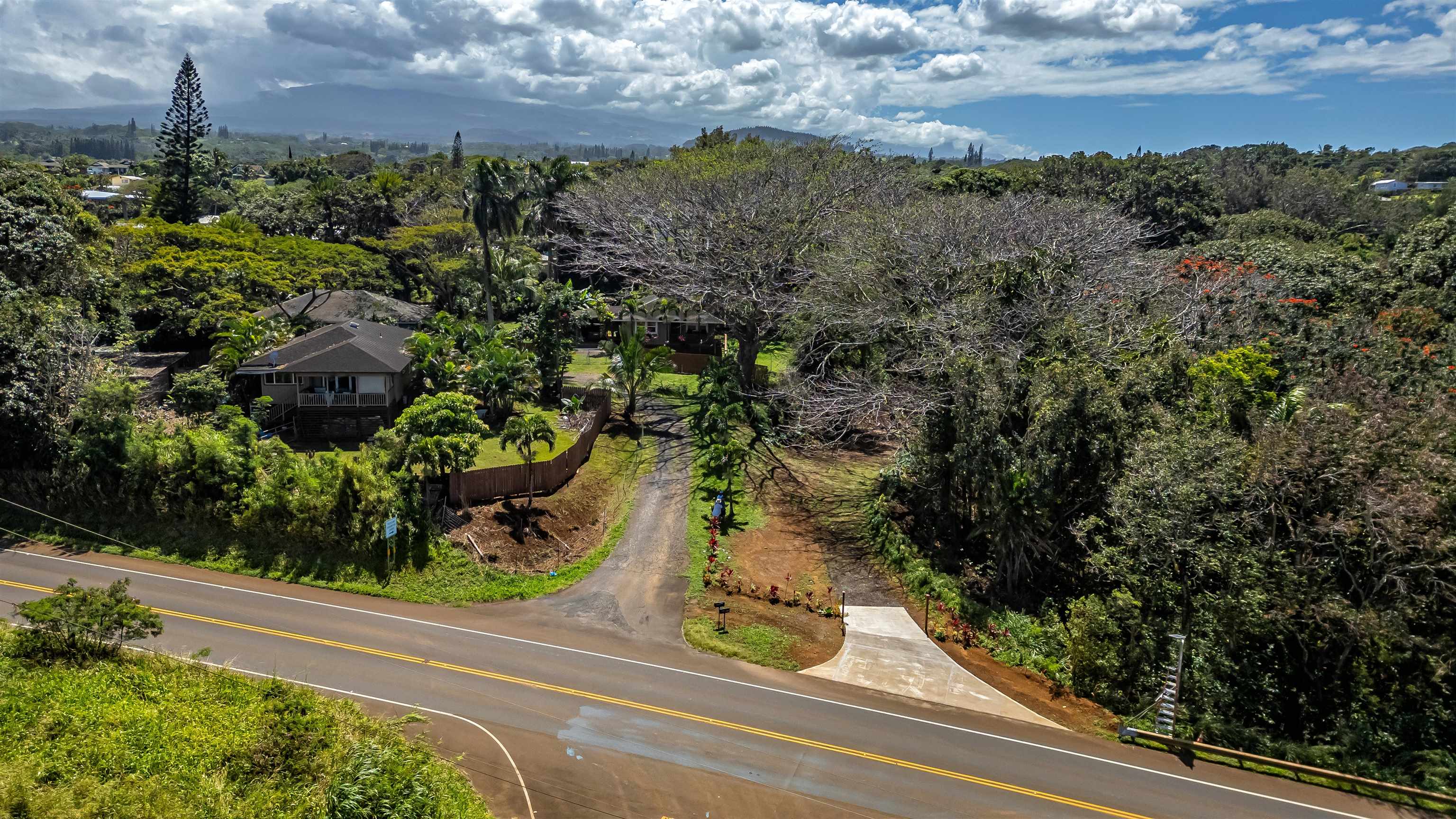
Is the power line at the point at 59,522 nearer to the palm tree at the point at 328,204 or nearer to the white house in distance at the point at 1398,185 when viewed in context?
the palm tree at the point at 328,204

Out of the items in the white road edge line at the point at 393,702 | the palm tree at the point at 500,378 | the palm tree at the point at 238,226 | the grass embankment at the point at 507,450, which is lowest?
the white road edge line at the point at 393,702

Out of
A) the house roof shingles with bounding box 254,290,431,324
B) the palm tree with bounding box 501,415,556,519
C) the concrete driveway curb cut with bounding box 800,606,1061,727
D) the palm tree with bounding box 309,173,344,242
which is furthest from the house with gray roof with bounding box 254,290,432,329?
the concrete driveway curb cut with bounding box 800,606,1061,727

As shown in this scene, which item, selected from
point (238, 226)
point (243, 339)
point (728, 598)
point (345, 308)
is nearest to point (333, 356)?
point (243, 339)

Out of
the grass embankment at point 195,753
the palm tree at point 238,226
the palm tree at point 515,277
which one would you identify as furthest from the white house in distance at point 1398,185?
the grass embankment at point 195,753

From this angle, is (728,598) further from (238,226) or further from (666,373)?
(238,226)

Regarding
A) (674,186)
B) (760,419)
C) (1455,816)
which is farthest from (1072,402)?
(674,186)
